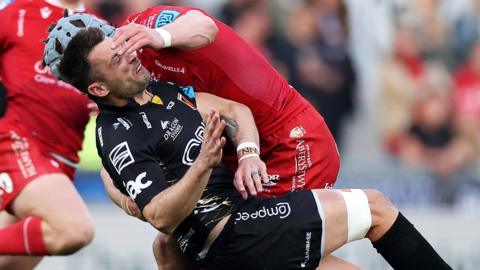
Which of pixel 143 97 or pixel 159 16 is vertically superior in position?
pixel 159 16

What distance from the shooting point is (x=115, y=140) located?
198 inches

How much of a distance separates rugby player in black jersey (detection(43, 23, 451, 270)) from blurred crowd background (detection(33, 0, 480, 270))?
4.66 m

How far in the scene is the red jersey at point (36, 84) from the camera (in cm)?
687

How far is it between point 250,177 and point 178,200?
0.40 meters

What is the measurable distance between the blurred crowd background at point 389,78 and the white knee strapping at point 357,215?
487cm

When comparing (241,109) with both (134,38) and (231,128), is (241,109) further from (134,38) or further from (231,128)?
(134,38)

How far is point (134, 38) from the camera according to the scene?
495 centimetres

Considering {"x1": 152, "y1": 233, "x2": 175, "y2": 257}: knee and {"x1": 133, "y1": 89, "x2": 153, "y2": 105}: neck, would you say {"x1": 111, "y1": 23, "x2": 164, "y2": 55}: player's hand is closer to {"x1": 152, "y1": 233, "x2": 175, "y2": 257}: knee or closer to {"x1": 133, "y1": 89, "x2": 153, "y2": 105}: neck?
{"x1": 133, "y1": 89, "x2": 153, "y2": 105}: neck

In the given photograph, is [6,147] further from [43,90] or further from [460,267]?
[460,267]

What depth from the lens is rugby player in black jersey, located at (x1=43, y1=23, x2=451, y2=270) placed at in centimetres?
507

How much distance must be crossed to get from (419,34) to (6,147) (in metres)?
5.18

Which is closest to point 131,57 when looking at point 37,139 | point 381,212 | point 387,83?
point 381,212

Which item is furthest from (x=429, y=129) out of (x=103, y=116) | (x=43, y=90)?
(x=103, y=116)

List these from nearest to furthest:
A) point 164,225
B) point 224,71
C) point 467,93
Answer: point 164,225, point 224,71, point 467,93
